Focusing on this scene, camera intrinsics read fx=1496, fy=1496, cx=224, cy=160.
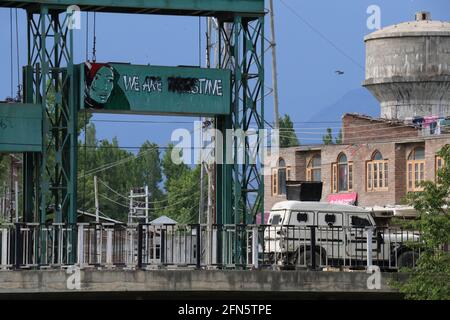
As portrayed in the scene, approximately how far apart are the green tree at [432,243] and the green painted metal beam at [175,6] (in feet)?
26.5

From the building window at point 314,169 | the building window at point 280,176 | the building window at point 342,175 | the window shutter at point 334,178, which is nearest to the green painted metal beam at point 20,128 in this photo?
the building window at point 342,175

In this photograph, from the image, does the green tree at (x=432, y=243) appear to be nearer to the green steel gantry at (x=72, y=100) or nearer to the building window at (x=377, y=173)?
the green steel gantry at (x=72, y=100)

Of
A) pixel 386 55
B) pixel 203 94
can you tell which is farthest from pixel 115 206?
pixel 203 94

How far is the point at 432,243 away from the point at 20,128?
1107 centimetres

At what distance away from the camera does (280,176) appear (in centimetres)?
9119

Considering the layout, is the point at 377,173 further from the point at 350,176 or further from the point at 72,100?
the point at 72,100

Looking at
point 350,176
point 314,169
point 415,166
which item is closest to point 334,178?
point 350,176

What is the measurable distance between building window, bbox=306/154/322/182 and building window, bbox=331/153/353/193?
1.35 metres

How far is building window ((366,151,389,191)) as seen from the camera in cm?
8369

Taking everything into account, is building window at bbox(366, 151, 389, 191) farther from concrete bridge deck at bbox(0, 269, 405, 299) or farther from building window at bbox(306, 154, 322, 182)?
concrete bridge deck at bbox(0, 269, 405, 299)
